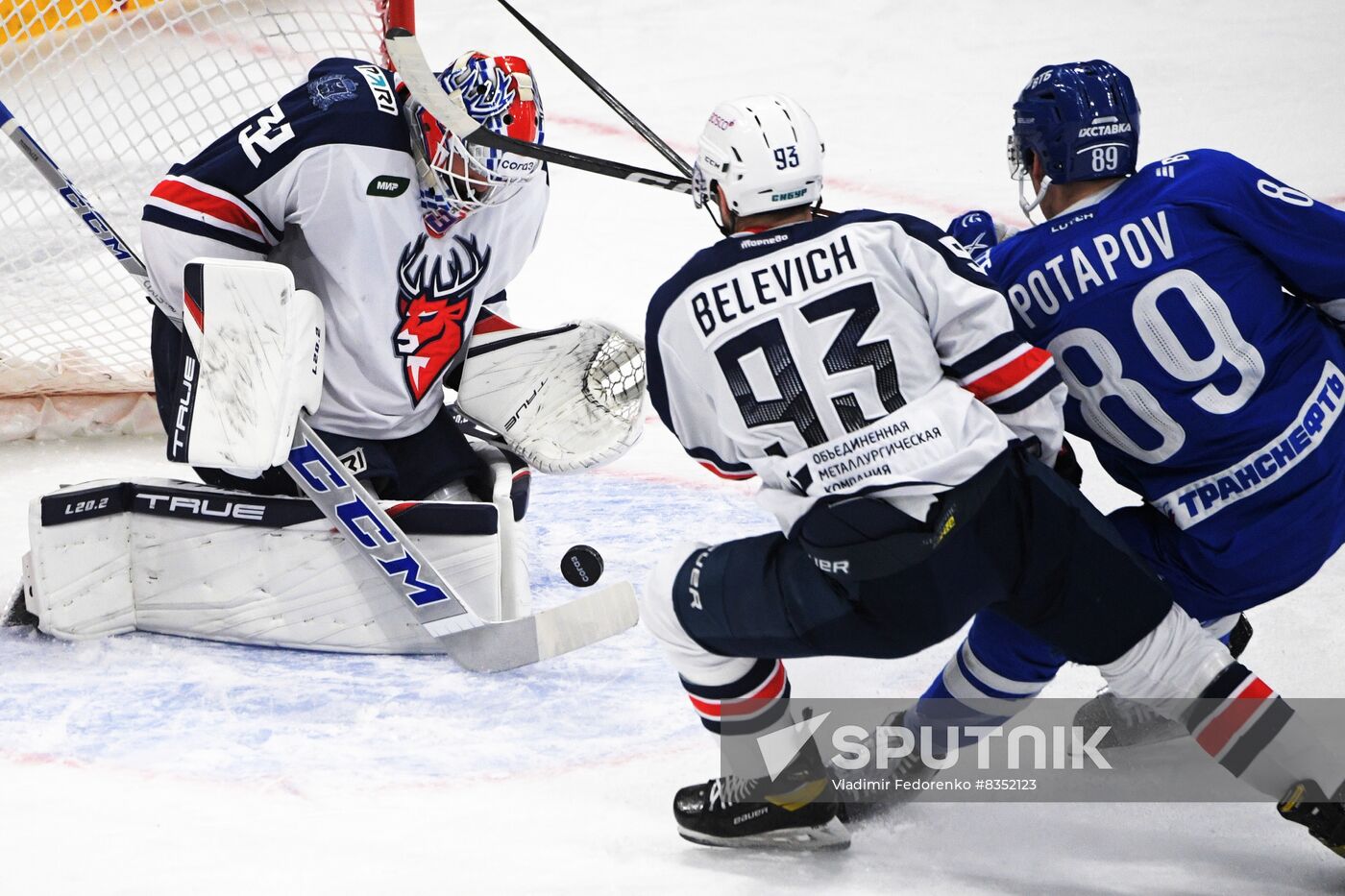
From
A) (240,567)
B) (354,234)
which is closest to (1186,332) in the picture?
(354,234)

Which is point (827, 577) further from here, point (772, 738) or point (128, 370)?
point (128, 370)

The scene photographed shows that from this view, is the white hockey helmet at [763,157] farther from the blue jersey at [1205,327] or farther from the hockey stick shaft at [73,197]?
the hockey stick shaft at [73,197]

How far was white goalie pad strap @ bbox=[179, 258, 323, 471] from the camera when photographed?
2188mm

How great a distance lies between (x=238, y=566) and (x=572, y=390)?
71 centimetres

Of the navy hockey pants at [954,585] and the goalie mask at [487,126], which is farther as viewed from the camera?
the goalie mask at [487,126]

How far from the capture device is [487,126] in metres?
2.28

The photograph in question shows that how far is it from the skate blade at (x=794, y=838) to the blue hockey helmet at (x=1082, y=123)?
3.02 feet

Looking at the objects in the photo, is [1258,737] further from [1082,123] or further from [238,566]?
[238,566]

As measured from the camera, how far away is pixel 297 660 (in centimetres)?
247

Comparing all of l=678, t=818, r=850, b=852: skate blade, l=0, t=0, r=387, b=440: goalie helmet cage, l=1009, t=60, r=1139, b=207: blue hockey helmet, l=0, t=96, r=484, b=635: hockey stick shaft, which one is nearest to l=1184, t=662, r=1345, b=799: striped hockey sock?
l=678, t=818, r=850, b=852: skate blade

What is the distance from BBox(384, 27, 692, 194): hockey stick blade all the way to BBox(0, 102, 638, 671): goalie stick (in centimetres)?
58

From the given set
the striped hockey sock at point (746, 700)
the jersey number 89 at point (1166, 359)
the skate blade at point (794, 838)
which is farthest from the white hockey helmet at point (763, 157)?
the skate blade at point (794, 838)

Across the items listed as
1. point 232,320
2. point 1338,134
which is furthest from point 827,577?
point 1338,134

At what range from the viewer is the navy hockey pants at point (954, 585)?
160 cm
